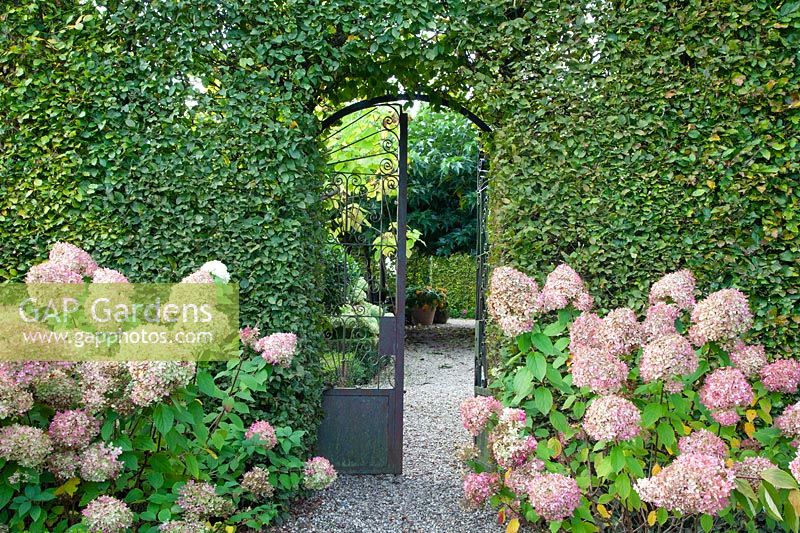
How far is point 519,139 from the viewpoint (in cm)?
364

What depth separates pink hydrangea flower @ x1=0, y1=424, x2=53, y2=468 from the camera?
2.06m

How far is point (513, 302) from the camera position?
2.75 meters

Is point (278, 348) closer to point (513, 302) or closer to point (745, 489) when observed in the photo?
point (513, 302)

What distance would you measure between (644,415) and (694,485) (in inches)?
25.9

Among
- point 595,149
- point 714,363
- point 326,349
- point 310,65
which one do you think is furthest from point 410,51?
point 714,363

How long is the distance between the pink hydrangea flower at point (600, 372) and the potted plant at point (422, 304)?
10077 mm

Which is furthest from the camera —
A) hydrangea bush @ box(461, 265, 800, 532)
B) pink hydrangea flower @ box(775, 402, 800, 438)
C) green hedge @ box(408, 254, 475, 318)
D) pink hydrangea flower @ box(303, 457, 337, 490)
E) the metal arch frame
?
green hedge @ box(408, 254, 475, 318)

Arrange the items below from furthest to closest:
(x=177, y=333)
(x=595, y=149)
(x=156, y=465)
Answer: (x=595, y=149) → (x=156, y=465) → (x=177, y=333)

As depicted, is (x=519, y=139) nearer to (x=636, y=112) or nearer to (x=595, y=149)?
(x=595, y=149)

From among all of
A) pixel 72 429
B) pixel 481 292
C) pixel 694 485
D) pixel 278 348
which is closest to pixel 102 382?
pixel 72 429

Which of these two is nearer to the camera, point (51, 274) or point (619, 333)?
point (51, 274)

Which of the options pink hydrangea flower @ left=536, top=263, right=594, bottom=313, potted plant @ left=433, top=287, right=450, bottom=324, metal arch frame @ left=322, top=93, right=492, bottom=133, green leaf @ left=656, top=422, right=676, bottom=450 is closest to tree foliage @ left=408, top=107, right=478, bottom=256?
potted plant @ left=433, top=287, right=450, bottom=324

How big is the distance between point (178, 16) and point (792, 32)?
3.49 metres

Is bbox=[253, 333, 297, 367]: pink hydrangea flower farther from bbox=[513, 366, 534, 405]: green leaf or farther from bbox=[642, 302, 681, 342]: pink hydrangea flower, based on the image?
bbox=[642, 302, 681, 342]: pink hydrangea flower
